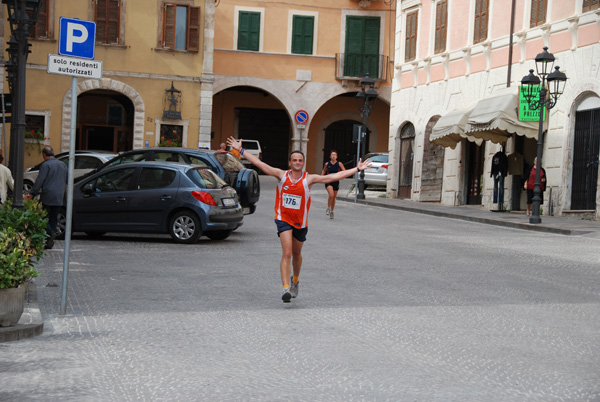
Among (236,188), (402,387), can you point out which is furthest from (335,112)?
(402,387)

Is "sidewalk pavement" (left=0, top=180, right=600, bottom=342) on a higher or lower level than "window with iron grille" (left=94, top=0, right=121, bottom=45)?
lower

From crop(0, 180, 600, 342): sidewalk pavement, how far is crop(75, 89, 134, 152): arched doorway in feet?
35.5

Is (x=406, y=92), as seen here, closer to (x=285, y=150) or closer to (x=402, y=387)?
(x=285, y=150)

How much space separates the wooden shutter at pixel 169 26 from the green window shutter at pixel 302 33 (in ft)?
28.9

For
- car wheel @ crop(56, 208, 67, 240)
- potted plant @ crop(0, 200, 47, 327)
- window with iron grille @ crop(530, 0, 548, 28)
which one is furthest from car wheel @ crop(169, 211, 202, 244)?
window with iron grille @ crop(530, 0, 548, 28)

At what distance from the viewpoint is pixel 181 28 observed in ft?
129

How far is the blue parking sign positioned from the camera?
948 cm

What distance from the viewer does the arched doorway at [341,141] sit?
51.4 meters

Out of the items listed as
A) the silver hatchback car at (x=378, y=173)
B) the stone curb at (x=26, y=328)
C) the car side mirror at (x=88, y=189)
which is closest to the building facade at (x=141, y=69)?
the silver hatchback car at (x=378, y=173)

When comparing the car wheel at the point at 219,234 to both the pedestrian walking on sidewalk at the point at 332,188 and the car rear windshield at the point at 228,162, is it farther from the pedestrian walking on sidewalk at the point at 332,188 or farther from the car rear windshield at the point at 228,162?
the pedestrian walking on sidewalk at the point at 332,188

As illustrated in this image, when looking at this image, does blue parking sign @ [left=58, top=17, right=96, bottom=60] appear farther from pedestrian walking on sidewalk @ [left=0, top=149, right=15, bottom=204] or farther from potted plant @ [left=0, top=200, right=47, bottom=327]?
pedestrian walking on sidewalk @ [left=0, top=149, right=15, bottom=204]

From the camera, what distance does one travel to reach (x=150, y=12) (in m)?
39.0

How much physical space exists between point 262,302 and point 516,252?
7709 millimetres

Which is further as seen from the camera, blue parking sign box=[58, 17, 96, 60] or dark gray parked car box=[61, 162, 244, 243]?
dark gray parked car box=[61, 162, 244, 243]
